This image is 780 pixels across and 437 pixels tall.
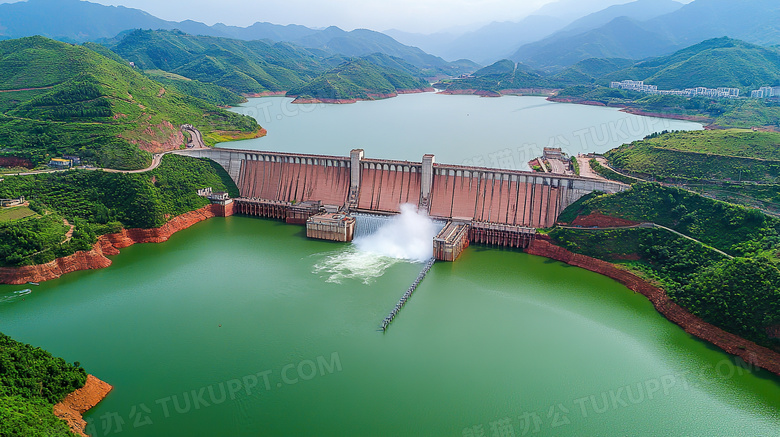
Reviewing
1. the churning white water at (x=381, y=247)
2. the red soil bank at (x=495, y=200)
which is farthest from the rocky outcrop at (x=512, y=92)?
the churning white water at (x=381, y=247)

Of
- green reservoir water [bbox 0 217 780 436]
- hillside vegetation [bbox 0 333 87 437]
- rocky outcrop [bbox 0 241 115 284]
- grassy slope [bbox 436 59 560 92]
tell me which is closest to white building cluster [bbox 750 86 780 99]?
grassy slope [bbox 436 59 560 92]

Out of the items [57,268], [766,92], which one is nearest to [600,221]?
[57,268]

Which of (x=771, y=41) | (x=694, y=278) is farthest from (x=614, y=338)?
(x=771, y=41)

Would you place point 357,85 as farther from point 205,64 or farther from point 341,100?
point 205,64

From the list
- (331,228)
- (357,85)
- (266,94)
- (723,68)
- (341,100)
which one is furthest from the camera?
(357,85)

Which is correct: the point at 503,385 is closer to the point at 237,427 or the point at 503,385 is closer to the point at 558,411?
the point at 558,411

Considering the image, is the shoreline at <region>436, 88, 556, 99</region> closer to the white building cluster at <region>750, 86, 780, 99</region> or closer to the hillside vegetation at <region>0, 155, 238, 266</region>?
the white building cluster at <region>750, 86, 780, 99</region>
